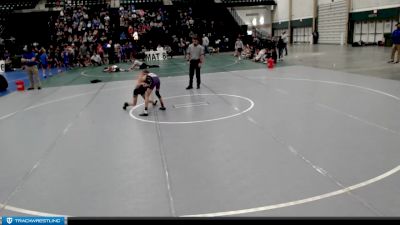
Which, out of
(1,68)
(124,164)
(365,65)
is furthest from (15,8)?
(124,164)

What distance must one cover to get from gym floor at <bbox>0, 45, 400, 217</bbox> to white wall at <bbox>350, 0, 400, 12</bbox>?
1985 centimetres

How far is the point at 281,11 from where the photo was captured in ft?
153

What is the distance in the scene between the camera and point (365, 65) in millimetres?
16844

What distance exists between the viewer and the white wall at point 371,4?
2755 centimetres

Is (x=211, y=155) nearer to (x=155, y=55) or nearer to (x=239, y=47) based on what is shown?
(x=239, y=47)

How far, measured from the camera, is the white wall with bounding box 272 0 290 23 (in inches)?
1779

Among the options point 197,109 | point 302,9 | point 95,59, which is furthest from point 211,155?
point 302,9

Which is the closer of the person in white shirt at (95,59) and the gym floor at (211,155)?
the gym floor at (211,155)

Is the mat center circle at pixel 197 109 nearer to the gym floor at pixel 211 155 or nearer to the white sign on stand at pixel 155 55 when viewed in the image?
the gym floor at pixel 211 155

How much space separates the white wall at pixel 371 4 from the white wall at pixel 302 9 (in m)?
7.14

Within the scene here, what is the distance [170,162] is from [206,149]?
79 cm

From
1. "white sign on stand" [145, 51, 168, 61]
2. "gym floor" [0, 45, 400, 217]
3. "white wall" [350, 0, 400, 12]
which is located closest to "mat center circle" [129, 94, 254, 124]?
"gym floor" [0, 45, 400, 217]

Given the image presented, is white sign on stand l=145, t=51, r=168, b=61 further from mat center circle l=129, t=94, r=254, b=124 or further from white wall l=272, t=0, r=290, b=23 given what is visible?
white wall l=272, t=0, r=290, b=23

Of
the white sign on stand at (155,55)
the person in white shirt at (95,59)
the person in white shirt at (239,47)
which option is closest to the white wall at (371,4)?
the person in white shirt at (239,47)
